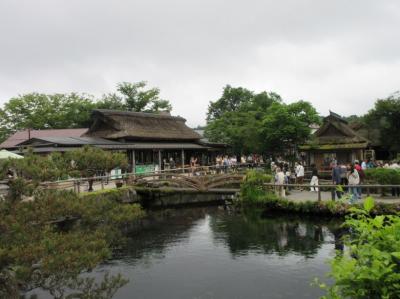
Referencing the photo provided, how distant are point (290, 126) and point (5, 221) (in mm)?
25375

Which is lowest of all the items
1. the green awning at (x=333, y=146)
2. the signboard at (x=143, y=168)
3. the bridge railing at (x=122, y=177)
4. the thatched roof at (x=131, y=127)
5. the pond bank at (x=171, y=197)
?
the pond bank at (x=171, y=197)

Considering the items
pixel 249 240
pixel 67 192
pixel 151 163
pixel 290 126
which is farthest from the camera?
pixel 151 163

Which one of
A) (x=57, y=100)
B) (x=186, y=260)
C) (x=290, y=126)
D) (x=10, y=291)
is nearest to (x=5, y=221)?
(x=10, y=291)

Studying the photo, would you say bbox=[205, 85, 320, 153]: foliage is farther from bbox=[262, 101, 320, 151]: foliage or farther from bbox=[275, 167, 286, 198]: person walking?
bbox=[275, 167, 286, 198]: person walking

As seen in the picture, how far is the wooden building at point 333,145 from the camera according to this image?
29.8 metres

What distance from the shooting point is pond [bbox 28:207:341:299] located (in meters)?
10.6

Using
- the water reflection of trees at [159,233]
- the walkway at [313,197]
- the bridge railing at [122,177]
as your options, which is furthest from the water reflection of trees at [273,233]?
the bridge railing at [122,177]

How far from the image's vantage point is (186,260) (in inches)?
527

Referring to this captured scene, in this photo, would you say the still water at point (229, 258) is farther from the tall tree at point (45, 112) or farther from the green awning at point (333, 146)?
the tall tree at point (45, 112)

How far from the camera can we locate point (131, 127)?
34688mm

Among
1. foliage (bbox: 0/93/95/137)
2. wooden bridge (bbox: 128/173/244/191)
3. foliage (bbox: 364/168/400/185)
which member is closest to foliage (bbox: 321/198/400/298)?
foliage (bbox: 364/168/400/185)

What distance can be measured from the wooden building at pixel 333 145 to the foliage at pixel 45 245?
24764 mm

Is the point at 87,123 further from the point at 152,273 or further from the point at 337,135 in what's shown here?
the point at 152,273

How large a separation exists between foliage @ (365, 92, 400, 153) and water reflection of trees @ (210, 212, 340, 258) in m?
17.8
